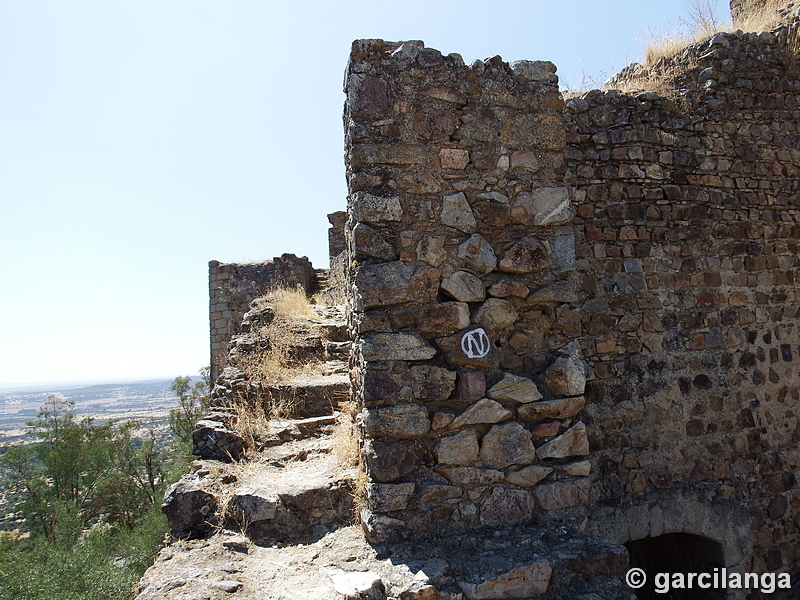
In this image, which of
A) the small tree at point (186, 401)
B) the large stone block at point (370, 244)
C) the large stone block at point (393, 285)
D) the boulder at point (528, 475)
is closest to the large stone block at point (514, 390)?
the boulder at point (528, 475)

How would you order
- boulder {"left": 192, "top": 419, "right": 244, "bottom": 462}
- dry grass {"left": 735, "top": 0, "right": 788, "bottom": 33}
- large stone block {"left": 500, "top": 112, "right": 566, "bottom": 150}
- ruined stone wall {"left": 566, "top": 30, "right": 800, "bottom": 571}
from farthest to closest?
dry grass {"left": 735, "top": 0, "right": 788, "bottom": 33}
ruined stone wall {"left": 566, "top": 30, "right": 800, "bottom": 571}
boulder {"left": 192, "top": 419, "right": 244, "bottom": 462}
large stone block {"left": 500, "top": 112, "right": 566, "bottom": 150}

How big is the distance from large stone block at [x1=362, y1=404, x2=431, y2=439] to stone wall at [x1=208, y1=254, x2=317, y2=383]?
10476 millimetres

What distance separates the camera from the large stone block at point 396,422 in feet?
9.29

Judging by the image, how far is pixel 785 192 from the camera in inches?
204

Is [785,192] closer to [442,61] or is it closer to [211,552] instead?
[442,61]

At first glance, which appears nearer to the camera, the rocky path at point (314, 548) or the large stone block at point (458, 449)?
the rocky path at point (314, 548)

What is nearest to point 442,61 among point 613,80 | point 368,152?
point 368,152

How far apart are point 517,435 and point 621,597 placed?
0.88 m

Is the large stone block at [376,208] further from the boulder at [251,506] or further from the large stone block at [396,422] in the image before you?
the boulder at [251,506]

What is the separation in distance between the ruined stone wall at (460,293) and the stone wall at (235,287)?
33.5ft

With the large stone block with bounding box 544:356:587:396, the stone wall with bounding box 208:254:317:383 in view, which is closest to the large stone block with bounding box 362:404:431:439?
the large stone block with bounding box 544:356:587:396

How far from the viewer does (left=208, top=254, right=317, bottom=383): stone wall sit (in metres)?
13.2

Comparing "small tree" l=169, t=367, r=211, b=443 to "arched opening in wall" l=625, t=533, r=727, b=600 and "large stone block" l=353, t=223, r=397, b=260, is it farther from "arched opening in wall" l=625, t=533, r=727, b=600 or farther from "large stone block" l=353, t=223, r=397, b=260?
"large stone block" l=353, t=223, r=397, b=260

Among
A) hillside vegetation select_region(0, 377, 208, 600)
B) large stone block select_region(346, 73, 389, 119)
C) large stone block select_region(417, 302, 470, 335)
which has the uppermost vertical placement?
large stone block select_region(346, 73, 389, 119)
